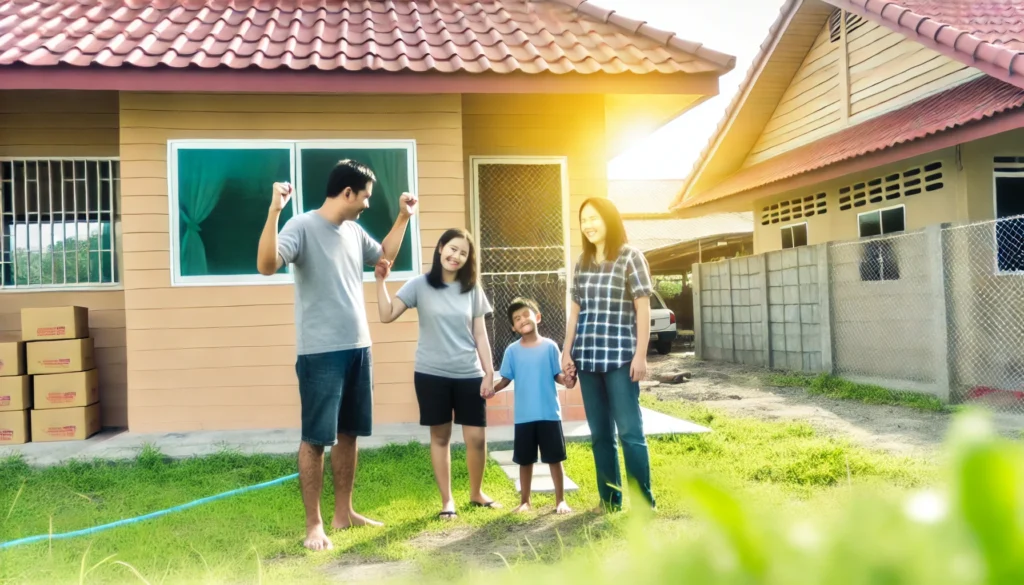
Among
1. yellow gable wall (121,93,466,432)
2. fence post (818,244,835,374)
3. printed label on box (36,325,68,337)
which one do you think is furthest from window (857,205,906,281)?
printed label on box (36,325,68,337)

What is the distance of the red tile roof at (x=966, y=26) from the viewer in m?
8.16

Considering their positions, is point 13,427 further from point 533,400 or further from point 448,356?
point 533,400

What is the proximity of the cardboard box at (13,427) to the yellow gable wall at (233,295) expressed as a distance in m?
0.85

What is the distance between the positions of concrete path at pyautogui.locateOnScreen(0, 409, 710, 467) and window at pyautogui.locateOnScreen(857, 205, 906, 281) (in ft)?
13.3

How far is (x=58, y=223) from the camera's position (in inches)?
288

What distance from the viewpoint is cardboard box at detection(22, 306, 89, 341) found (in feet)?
21.8

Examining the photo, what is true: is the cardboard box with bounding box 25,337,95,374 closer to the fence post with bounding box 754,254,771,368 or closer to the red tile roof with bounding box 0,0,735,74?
the red tile roof with bounding box 0,0,735,74

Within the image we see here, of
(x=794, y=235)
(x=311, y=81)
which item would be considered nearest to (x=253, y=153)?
(x=311, y=81)

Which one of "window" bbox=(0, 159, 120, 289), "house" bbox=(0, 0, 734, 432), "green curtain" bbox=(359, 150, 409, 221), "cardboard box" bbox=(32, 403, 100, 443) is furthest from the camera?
"window" bbox=(0, 159, 120, 289)

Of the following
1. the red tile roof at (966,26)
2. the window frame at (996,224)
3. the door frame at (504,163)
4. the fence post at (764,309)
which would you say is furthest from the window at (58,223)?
the fence post at (764,309)

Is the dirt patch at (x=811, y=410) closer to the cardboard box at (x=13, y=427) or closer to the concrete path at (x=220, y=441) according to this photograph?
the concrete path at (x=220, y=441)

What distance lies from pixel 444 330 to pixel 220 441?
261cm

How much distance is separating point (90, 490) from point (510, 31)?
4967 millimetres

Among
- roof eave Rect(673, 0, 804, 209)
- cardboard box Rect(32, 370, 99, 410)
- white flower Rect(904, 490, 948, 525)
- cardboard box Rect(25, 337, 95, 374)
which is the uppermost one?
roof eave Rect(673, 0, 804, 209)
